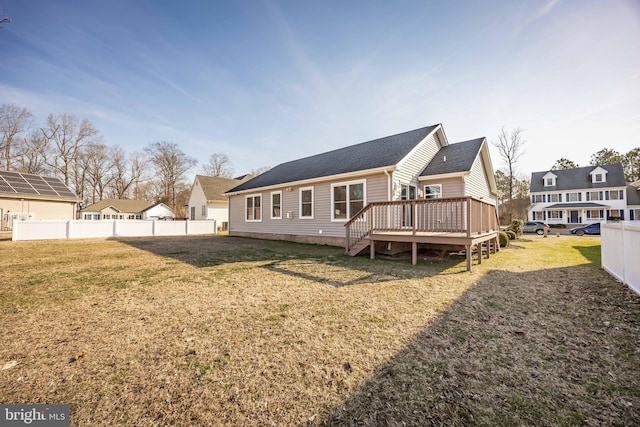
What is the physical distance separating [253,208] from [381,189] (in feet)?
29.8

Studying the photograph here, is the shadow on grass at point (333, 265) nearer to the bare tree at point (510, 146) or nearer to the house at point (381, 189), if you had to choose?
the house at point (381, 189)

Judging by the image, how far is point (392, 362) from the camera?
2.55 metres

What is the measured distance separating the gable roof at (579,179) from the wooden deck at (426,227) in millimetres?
34963

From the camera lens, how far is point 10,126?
27094 millimetres

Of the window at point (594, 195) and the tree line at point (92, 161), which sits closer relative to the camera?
the tree line at point (92, 161)

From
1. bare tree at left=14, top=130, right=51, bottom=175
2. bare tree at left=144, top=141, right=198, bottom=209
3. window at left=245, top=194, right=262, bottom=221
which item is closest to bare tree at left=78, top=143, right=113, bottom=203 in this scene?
bare tree at left=14, top=130, right=51, bottom=175

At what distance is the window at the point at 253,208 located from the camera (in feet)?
51.3

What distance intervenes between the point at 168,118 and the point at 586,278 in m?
22.9

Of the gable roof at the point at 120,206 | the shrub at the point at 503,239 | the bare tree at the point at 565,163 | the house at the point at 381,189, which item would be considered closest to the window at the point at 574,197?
the bare tree at the point at 565,163

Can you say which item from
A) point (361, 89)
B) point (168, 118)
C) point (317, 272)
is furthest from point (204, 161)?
point (317, 272)

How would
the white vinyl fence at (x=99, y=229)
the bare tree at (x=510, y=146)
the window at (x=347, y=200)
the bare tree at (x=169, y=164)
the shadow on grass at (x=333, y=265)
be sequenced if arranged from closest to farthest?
the shadow on grass at (x=333, y=265)
the window at (x=347, y=200)
the white vinyl fence at (x=99, y=229)
the bare tree at (x=510, y=146)
the bare tree at (x=169, y=164)

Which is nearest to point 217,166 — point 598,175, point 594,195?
point 594,195

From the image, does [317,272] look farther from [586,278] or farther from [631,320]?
[586,278]

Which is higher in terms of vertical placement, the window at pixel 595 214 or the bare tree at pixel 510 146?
the bare tree at pixel 510 146
